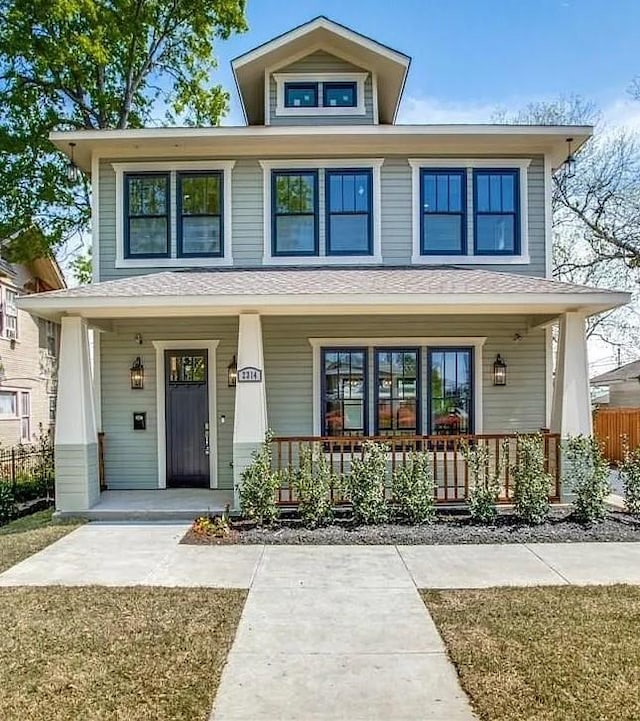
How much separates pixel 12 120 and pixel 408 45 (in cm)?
1052

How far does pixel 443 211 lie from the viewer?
34.1 ft

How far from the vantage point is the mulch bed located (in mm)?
7281

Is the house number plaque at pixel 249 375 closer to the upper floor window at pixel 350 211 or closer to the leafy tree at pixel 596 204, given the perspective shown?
the upper floor window at pixel 350 211

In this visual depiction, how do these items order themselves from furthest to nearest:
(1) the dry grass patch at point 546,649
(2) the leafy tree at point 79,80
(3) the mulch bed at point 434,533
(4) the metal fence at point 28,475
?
(2) the leafy tree at point 79,80, (4) the metal fence at point 28,475, (3) the mulch bed at point 434,533, (1) the dry grass patch at point 546,649

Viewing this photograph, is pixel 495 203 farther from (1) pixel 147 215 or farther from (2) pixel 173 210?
(1) pixel 147 215

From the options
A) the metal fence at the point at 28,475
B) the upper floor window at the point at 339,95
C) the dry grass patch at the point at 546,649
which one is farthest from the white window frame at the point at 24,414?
the dry grass patch at the point at 546,649

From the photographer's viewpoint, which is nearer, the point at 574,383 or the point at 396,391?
the point at 574,383

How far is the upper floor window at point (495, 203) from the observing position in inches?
408

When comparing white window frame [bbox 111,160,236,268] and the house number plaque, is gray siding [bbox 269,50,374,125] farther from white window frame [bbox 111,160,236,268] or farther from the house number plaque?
the house number plaque

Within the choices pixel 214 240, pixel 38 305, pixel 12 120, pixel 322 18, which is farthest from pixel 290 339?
pixel 12 120

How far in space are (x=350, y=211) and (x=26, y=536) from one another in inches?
274

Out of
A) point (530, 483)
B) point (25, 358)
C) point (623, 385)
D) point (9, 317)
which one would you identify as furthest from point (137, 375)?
point (623, 385)

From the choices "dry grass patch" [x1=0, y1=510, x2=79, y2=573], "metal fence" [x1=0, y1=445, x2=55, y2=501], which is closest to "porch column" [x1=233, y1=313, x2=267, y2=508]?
"dry grass patch" [x1=0, y1=510, x2=79, y2=573]

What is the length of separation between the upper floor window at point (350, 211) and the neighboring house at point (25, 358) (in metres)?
9.67
